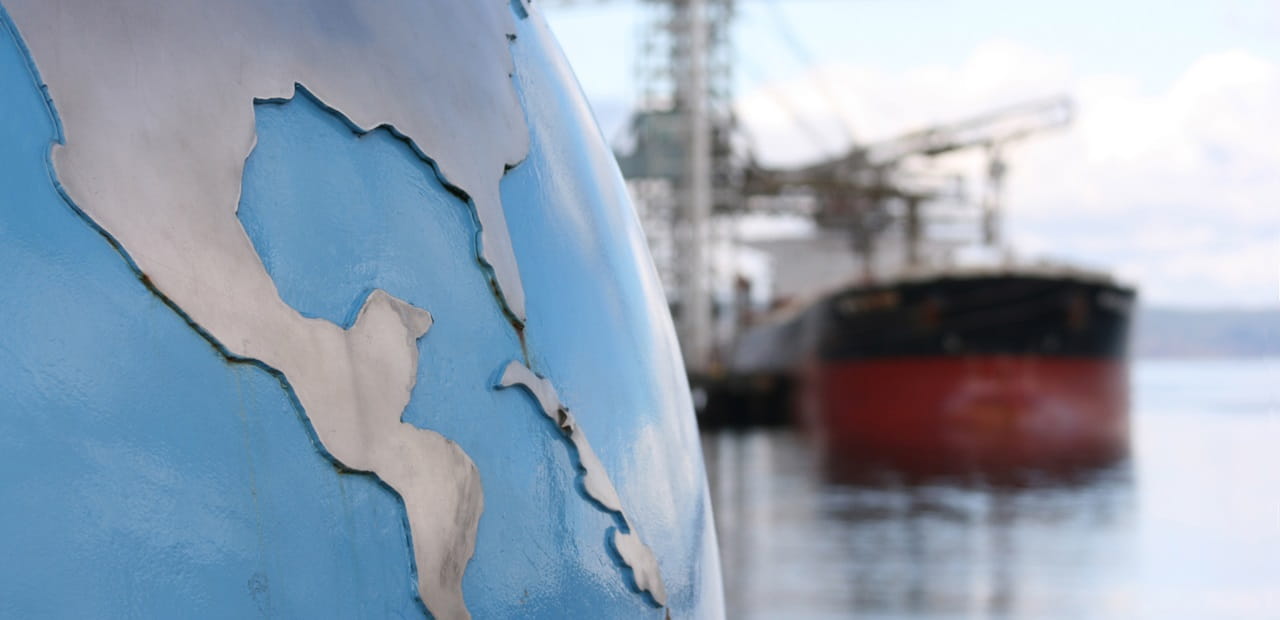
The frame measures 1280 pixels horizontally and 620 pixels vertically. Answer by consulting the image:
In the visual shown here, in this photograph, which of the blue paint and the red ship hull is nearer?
the blue paint

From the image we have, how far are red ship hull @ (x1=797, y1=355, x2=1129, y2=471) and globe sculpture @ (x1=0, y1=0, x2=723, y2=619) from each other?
24.1m

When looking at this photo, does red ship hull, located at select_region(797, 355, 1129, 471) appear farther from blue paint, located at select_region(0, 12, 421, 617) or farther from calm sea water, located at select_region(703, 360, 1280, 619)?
blue paint, located at select_region(0, 12, 421, 617)

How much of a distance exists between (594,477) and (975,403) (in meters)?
26.9

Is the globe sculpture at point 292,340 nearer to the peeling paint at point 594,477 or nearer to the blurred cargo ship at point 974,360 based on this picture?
the peeling paint at point 594,477

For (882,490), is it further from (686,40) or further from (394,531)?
(686,40)

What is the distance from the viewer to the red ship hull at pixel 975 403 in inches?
1056

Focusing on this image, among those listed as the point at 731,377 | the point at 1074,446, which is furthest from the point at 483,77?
the point at 731,377

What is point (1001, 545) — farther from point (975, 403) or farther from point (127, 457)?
point (975, 403)

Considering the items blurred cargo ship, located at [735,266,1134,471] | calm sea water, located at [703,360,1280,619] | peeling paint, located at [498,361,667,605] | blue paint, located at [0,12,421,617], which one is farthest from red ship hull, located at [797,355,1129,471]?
blue paint, located at [0,12,421,617]

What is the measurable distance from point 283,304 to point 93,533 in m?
0.18

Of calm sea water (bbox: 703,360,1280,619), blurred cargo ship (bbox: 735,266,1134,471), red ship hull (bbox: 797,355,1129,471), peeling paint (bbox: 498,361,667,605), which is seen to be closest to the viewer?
peeling paint (bbox: 498,361,667,605)

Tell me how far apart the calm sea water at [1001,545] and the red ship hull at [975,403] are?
228 inches

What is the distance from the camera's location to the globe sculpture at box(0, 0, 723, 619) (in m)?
1.01

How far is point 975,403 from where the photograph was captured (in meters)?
27.5
